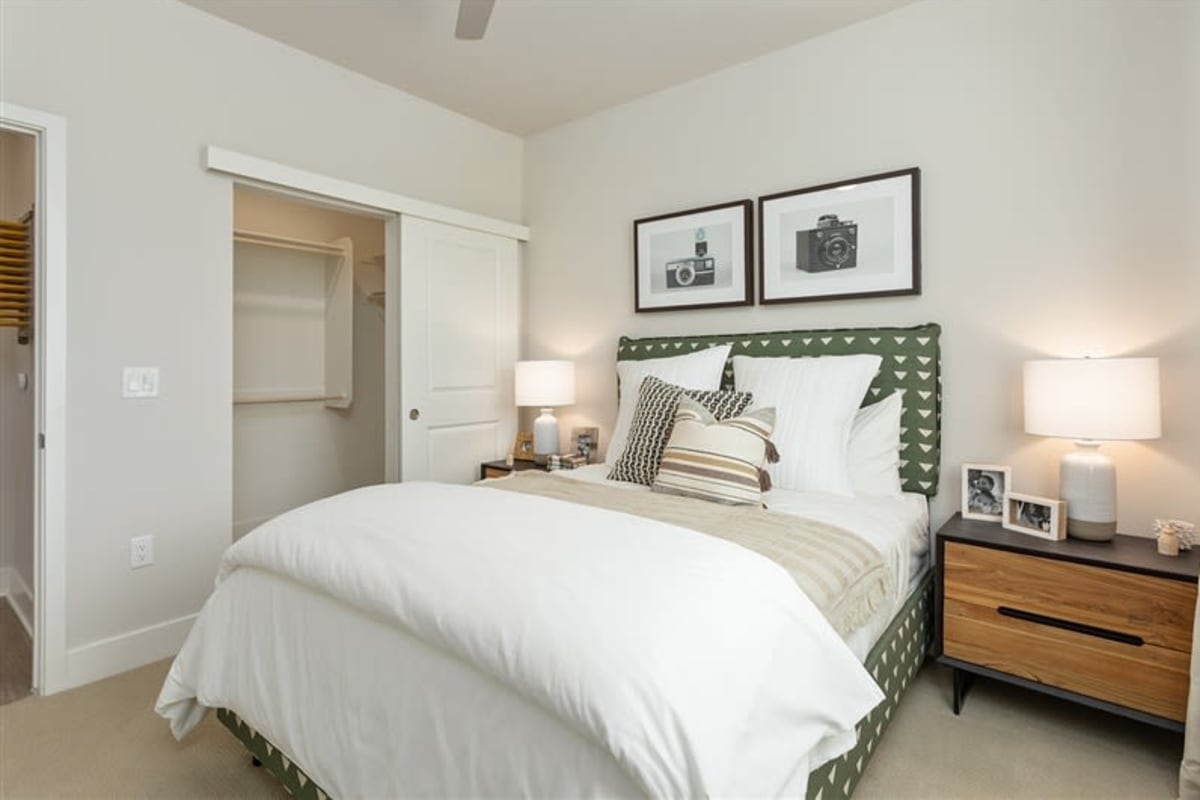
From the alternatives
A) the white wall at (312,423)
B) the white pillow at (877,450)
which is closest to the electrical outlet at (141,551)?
the white wall at (312,423)

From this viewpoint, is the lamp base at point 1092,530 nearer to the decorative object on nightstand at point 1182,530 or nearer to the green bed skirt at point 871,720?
the decorative object on nightstand at point 1182,530

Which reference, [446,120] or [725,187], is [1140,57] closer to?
[725,187]

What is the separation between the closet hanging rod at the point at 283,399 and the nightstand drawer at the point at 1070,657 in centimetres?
367

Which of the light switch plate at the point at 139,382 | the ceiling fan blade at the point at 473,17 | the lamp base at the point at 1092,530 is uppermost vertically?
the ceiling fan blade at the point at 473,17

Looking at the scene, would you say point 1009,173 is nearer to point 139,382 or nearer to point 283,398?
point 139,382

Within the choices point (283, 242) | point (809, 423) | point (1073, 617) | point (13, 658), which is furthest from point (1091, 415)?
point (13, 658)

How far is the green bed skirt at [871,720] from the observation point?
1.40 m

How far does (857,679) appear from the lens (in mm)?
1235

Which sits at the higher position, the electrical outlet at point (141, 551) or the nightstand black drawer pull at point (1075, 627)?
the electrical outlet at point (141, 551)

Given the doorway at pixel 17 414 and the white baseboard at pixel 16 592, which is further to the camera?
the white baseboard at pixel 16 592

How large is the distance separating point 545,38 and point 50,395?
2.41m

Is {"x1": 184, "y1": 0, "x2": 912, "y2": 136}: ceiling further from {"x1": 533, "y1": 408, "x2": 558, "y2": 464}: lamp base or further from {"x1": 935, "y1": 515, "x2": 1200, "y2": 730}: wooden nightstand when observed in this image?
{"x1": 935, "y1": 515, "x2": 1200, "y2": 730}: wooden nightstand

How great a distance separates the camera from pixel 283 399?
386 cm

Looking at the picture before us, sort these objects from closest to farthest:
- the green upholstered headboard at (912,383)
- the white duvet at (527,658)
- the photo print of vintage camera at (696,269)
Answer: the white duvet at (527,658) → the green upholstered headboard at (912,383) → the photo print of vintage camera at (696,269)
